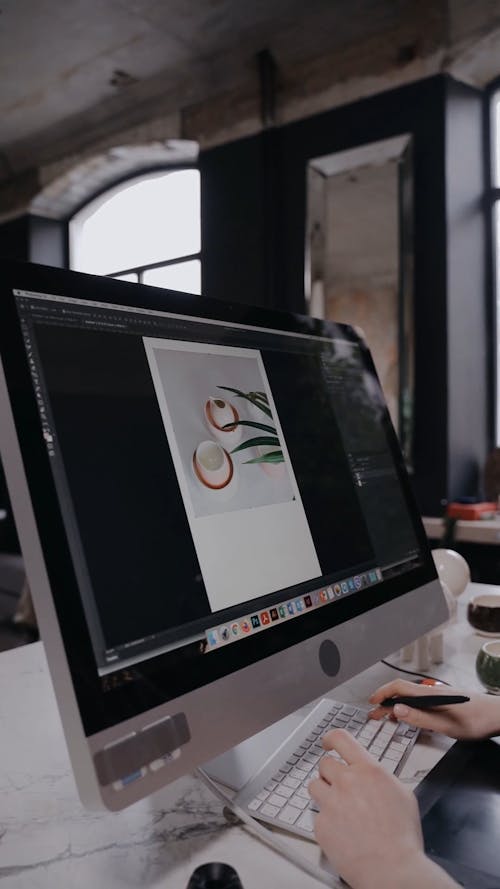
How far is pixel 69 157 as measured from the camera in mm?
4859

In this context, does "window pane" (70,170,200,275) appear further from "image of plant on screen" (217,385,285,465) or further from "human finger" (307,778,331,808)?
"human finger" (307,778,331,808)

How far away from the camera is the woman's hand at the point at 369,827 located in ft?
1.49

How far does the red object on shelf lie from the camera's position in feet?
9.26

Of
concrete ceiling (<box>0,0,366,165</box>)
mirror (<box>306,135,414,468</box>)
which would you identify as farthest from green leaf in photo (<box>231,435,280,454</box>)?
concrete ceiling (<box>0,0,366,165</box>)

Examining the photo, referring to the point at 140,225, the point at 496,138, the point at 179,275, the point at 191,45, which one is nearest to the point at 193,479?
the point at 496,138

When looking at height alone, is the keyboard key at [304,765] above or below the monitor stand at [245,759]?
above

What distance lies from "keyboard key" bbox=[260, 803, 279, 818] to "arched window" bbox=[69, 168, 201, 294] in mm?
3801

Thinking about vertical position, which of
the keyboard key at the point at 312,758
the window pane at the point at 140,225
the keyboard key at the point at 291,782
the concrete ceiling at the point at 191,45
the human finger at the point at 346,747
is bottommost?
the keyboard key at the point at 291,782

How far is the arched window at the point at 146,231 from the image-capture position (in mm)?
4629

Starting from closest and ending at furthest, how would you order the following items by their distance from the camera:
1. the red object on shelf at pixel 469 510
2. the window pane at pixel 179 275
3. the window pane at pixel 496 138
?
the red object on shelf at pixel 469 510
the window pane at pixel 496 138
the window pane at pixel 179 275

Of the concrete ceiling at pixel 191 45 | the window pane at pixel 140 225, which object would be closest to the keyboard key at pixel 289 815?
the concrete ceiling at pixel 191 45

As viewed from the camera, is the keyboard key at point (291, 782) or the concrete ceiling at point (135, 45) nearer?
the keyboard key at point (291, 782)

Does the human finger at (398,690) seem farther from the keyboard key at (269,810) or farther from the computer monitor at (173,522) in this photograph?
the keyboard key at (269,810)

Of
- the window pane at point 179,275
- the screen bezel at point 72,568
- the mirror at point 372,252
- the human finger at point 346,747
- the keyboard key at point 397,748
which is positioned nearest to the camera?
the screen bezel at point 72,568
